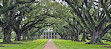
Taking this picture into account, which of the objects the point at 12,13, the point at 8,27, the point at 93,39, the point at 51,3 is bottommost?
the point at 93,39

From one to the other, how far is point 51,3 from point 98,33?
12968 millimetres

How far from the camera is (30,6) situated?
36.9 meters

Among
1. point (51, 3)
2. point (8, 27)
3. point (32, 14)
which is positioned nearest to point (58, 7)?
point (51, 3)

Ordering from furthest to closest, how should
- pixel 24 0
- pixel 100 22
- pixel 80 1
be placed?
pixel 100 22, pixel 80 1, pixel 24 0

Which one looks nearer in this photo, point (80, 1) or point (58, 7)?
point (80, 1)

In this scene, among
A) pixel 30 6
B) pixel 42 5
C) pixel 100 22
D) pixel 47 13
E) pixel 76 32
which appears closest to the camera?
pixel 100 22

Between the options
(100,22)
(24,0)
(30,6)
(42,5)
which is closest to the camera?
(24,0)

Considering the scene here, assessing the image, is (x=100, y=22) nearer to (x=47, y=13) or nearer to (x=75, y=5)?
(x=75, y=5)

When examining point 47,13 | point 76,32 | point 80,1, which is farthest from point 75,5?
point 76,32

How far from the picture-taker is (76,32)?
6000 centimetres

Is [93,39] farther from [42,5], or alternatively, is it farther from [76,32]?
[76,32]

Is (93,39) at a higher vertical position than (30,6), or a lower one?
lower

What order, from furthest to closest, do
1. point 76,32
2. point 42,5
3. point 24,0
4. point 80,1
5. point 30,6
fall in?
point 76,32 < point 42,5 < point 30,6 < point 80,1 < point 24,0

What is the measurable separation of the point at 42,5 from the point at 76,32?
24.4m
